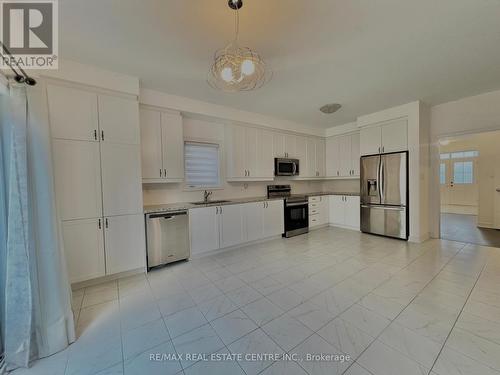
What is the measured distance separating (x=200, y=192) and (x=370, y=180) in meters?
3.74

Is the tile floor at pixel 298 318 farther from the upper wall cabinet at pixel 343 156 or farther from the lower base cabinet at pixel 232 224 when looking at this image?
the upper wall cabinet at pixel 343 156

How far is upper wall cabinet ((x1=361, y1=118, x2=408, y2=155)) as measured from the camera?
161 inches

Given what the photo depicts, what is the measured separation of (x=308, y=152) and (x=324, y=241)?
2420mm

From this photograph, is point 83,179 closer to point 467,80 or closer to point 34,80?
point 34,80

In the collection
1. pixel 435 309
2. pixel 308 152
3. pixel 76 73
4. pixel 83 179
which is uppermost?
pixel 76 73

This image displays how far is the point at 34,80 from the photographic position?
155cm

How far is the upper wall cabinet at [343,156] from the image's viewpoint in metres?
5.20

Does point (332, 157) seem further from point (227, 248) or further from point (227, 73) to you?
point (227, 73)

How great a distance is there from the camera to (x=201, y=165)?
414cm

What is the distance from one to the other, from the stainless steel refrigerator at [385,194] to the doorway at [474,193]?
3.51 feet

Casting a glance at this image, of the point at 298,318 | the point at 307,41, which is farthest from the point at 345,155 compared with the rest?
the point at 298,318

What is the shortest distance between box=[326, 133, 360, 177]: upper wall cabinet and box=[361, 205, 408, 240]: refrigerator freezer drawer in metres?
1.03

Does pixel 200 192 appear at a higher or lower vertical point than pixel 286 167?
lower

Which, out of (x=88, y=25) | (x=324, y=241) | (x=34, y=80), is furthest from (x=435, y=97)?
(x=34, y=80)
